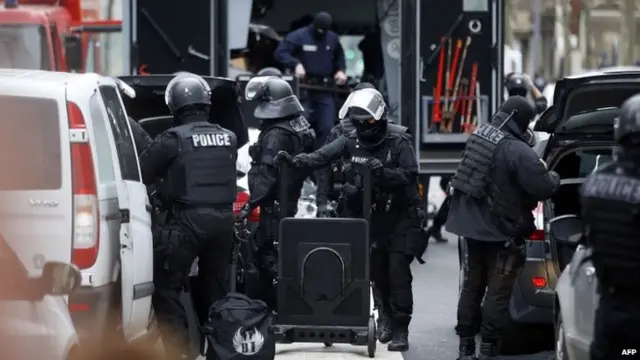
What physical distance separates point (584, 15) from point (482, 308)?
57.1 metres

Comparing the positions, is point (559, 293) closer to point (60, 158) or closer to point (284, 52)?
point (60, 158)

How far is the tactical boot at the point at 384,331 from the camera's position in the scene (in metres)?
11.2

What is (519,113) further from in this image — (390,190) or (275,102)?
(275,102)

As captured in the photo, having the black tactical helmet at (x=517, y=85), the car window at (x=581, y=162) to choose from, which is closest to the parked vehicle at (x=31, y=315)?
the car window at (x=581, y=162)

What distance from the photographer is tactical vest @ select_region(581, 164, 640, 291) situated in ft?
22.3

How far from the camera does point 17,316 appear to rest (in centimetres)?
719

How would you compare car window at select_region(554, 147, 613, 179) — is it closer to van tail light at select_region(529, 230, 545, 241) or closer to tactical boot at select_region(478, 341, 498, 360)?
van tail light at select_region(529, 230, 545, 241)

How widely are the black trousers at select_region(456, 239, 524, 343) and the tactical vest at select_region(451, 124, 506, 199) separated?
1.16 ft

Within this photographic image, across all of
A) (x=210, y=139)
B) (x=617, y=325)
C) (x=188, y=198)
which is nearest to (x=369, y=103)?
(x=210, y=139)

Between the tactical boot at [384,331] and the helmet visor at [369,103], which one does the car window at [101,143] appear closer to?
the helmet visor at [369,103]

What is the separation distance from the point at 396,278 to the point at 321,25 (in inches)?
271

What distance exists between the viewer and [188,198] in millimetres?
Answer: 9664

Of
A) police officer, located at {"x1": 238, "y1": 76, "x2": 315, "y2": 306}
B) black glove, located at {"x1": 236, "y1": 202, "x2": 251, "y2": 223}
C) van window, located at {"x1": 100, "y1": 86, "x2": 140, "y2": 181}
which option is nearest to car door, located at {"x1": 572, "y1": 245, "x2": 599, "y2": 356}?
van window, located at {"x1": 100, "y1": 86, "x2": 140, "y2": 181}

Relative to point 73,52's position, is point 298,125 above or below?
below
